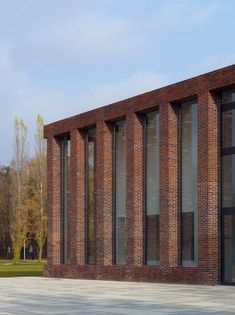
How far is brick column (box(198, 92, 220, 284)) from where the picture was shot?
80.2 ft

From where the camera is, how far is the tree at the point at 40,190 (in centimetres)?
7050

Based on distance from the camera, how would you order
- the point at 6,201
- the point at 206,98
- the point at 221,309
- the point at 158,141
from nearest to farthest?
1. the point at 221,309
2. the point at 206,98
3. the point at 158,141
4. the point at 6,201

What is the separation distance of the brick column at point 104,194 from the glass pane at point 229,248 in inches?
279

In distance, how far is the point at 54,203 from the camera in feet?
113

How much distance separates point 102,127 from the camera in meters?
30.9

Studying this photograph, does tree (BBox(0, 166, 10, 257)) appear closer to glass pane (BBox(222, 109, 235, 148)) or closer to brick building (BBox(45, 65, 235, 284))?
brick building (BBox(45, 65, 235, 284))

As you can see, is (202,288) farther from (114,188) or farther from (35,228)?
(35,228)

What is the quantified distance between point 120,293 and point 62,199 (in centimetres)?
1326

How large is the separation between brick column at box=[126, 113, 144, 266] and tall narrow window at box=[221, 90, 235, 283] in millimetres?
4775

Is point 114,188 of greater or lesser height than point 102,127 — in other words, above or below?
below

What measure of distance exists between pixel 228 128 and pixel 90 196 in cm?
954

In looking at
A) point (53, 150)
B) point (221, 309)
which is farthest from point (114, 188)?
point (221, 309)

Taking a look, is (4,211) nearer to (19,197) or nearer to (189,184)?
(19,197)

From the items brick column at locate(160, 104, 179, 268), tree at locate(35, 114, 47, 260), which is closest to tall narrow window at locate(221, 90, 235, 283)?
brick column at locate(160, 104, 179, 268)
